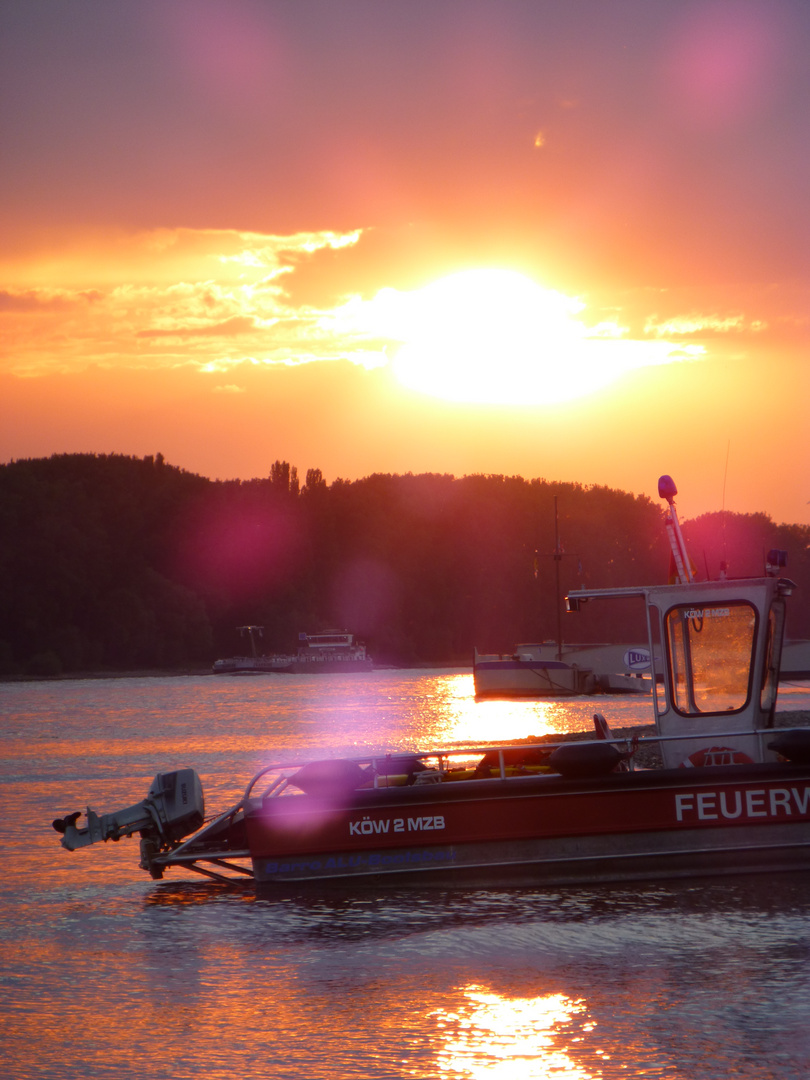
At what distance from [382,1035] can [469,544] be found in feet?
494

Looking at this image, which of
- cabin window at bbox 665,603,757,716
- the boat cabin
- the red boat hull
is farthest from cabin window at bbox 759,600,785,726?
the red boat hull

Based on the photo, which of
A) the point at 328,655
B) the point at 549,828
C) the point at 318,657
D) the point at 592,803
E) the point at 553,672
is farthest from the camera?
the point at 328,655

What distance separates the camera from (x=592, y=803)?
1187 cm

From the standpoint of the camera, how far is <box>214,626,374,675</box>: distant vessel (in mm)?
131975

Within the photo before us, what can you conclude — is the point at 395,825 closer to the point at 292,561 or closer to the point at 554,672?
the point at 554,672

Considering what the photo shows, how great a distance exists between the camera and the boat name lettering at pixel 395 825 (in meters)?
12.1

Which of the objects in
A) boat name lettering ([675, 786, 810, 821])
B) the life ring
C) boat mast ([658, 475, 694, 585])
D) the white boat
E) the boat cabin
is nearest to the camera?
boat name lettering ([675, 786, 810, 821])

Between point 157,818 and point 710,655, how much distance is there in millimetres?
5779

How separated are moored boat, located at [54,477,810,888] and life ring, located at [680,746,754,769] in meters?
0.02

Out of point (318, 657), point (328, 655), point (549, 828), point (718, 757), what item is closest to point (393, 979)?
point (549, 828)

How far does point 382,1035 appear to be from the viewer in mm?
8539

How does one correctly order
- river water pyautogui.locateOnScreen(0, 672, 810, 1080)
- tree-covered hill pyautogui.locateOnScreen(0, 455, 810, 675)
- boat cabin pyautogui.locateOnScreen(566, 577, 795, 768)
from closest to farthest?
river water pyautogui.locateOnScreen(0, 672, 810, 1080) → boat cabin pyautogui.locateOnScreen(566, 577, 795, 768) → tree-covered hill pyautogui.locateOnScreen(0, 455, 810, 675)

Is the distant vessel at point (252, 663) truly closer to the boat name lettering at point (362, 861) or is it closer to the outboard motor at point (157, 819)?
the outboard motor at point (157, 819)

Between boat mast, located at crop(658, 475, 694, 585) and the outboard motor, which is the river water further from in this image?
boat mast, located at crop(658, 475, 694, 585)
